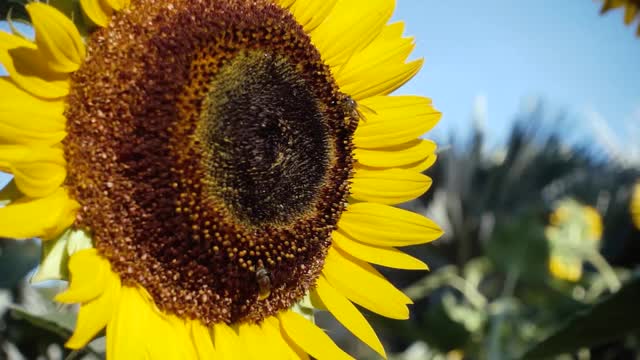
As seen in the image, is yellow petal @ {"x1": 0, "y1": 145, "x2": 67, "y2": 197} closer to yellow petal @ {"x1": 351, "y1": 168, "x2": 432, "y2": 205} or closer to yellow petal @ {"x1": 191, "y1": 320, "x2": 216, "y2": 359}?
yellow petal @ {"x1": 191, "y1": 320, "x2": 216, "y2": 359}

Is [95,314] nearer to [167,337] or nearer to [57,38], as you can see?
[167,337]

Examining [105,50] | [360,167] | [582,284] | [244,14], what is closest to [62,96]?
[105,50]

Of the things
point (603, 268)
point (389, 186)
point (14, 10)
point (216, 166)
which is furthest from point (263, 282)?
point (603, 268)

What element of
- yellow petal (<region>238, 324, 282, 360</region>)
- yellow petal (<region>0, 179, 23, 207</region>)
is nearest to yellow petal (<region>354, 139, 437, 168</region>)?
yellow petal (<region>238, 324, 282, 360</region>)

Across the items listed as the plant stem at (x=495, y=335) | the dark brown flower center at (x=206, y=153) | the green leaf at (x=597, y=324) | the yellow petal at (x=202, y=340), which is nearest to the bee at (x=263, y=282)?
the dark brown flower center at (x=206, y=153)

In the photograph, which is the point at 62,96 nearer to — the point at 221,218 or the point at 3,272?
the point at 221,218
